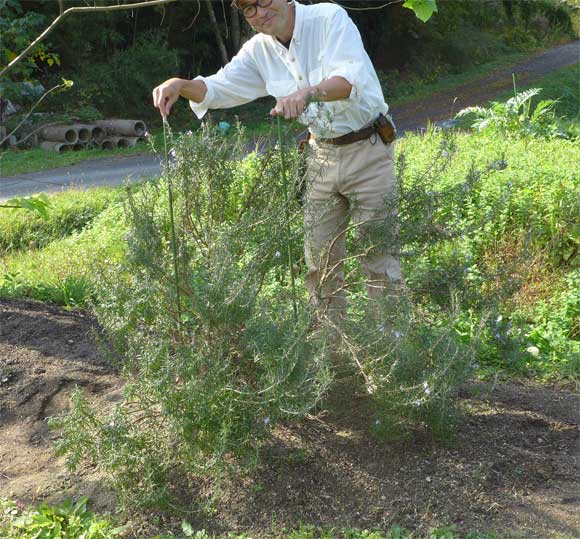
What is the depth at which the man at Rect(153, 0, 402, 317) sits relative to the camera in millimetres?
3826

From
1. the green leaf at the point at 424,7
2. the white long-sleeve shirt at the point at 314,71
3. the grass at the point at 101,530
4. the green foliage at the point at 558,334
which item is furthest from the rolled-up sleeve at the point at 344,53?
the green foliage at the point at 558,334

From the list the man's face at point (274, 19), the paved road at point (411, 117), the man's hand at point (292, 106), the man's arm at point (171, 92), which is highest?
the man's face at point (274, 19)

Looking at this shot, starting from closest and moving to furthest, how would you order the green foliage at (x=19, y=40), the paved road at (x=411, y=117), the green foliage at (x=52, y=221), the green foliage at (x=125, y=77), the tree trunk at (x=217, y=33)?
the green foliage at (x=52, y=221) → the paved road at (x=411, y=117) → the green foliage at (x=19, y=40) → the green foliage at (x=125, y=77) → the tree trunk at (x=217, y=33)

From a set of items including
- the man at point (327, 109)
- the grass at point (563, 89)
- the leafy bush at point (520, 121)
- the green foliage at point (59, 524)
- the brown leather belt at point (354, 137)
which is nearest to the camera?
the green foliage at point (59, 524)

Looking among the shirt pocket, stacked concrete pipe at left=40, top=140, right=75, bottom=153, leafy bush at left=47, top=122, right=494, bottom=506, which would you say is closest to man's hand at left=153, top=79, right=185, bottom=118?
leafy bush at left=47, top=122, right=494, bottom=506

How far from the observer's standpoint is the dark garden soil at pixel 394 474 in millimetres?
3377

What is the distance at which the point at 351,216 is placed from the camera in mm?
4242

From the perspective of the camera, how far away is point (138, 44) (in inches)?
774

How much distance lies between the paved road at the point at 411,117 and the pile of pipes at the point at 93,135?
1261 mm

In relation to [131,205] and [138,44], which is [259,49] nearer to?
[131,205]

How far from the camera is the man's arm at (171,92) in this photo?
3793 mm

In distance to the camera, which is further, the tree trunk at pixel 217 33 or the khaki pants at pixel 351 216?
the tree trunk at pixel 217 33

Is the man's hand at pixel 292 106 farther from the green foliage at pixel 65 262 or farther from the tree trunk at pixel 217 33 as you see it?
the tree trunk at pixel 217 33

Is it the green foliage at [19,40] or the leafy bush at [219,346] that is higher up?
the green foliage at [19,40]
